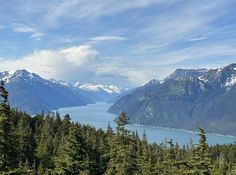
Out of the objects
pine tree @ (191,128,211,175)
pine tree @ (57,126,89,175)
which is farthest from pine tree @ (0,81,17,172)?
pine tree @ (191,128,211,175)

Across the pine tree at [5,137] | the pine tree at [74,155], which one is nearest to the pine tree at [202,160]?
the pine tree at [74,155]

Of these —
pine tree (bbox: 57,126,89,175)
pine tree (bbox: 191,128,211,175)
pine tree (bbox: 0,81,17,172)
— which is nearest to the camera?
pine tree (bbox: 0,81,17,172)

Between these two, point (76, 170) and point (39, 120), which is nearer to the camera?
point (76, 170)

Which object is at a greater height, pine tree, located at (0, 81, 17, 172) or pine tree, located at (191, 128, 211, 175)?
pine tree, located at (0, 81, 17, 172)

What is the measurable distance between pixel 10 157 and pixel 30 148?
73210 mm

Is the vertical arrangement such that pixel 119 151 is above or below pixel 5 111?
below

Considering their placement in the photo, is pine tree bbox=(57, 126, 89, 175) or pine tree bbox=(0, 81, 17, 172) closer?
pine tree bbox=(0, 81, 17, 172)

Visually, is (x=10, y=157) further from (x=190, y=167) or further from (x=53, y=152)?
(x=53, y=152)

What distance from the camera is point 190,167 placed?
3136 centimetres

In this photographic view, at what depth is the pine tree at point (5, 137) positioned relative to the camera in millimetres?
26594

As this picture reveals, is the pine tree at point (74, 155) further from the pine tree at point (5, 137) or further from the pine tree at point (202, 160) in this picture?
the pine tree at point (202, 160)

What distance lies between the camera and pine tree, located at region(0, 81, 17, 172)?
26.6 metres

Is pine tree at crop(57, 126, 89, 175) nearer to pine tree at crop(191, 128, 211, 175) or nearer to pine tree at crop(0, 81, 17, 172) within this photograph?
pine tree at crop(0, 81, 17, 172)

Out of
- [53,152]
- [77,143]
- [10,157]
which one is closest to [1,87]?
[10,157]
